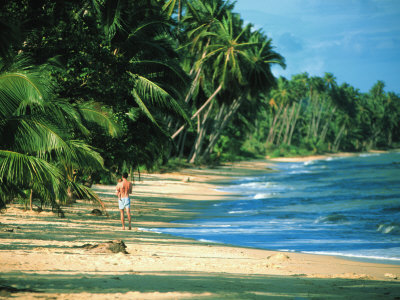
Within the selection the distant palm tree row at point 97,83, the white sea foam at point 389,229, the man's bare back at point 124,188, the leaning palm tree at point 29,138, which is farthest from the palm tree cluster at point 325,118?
the leaning palm tree at point 29,138

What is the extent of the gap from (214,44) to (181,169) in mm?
10150

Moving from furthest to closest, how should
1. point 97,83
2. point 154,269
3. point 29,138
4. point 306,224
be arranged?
point 306,224 → point 97,83 → point 154,269 → point 29,138

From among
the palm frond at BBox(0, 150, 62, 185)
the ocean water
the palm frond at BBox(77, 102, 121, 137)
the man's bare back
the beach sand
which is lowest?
the ocean water

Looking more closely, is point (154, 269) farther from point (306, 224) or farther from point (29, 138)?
point (306, 224)

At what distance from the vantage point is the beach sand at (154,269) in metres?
5.65

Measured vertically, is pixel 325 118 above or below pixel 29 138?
above

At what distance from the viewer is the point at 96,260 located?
7320mm

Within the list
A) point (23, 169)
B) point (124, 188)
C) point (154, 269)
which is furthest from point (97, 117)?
point (154, 269)

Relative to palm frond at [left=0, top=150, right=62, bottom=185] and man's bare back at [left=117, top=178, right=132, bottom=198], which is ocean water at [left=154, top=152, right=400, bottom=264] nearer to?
man's bare back at [left=117, top=178, right=132, bottom=198]

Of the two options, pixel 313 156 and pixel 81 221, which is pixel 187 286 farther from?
pixel 313 156

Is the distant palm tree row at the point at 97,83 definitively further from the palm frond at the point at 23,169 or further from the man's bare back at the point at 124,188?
the man's bare back at the point at 124,188

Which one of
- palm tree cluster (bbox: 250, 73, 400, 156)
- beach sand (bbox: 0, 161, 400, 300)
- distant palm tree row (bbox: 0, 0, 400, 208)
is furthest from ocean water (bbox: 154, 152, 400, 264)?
palm tree cluster (bbox: 250, 73, 400, 156)

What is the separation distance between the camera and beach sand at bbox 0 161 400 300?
222 inches

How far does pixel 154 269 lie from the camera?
279 inches
